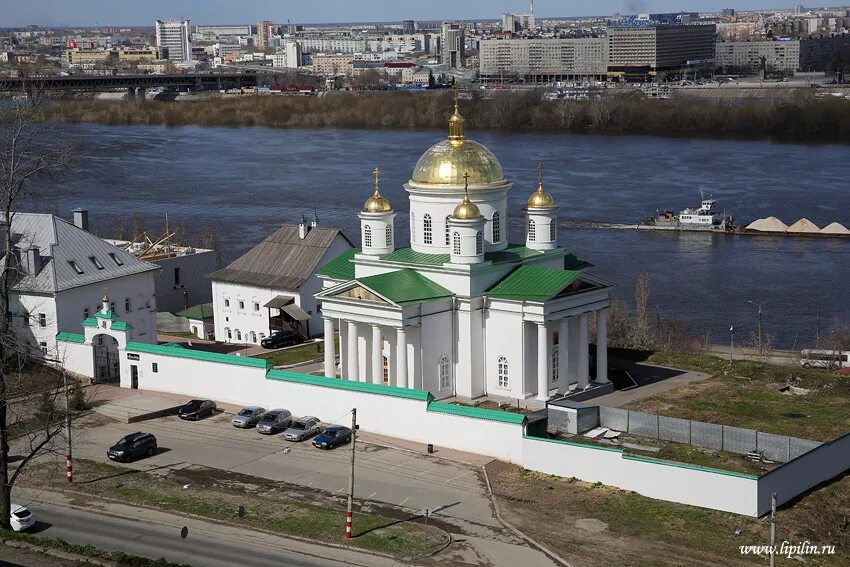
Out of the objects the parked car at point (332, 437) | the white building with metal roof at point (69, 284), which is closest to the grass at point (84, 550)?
the parked car at point (332, 437)

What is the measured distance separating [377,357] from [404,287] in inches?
55.6

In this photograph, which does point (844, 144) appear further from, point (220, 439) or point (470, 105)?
point (220, 439)

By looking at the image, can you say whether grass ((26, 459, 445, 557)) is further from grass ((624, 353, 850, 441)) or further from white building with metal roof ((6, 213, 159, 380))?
grass ((624, 353, 850, 441))

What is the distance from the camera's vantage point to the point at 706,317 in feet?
129

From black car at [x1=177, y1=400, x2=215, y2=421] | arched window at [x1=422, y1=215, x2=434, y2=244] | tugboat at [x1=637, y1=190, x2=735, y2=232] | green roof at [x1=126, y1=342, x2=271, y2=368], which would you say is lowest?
tugboat at [x1=637, y1=190, x2=735, y2=232]

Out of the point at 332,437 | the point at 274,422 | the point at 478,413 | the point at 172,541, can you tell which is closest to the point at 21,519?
the point at 172,541

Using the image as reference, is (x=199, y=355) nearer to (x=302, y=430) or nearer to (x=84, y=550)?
(x=302, y=430)

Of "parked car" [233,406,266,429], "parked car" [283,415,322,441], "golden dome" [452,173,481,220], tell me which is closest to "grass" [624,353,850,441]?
"golden dome" [452,173,481,220]

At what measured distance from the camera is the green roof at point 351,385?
78.9 ft

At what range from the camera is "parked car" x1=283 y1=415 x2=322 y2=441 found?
24.1m

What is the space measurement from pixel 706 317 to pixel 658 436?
16.1 m

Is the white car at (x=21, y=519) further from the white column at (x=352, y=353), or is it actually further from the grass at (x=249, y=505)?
the white column at (x=352, y=353)

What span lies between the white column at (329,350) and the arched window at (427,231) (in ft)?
8.61

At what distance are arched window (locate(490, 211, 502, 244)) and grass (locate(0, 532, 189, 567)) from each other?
11748 mm
